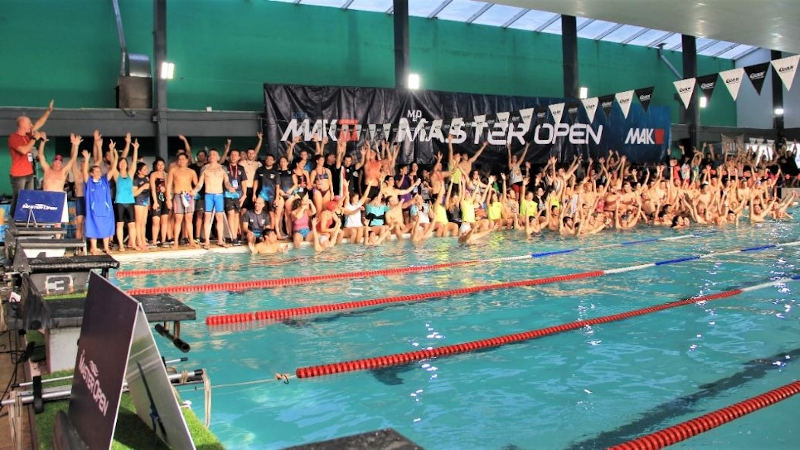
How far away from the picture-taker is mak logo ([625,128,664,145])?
18.6m

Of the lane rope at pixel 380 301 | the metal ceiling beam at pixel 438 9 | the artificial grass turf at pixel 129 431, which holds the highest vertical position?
the metal ceiling beam at pixel 438 9

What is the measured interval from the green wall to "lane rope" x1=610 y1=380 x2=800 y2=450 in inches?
528

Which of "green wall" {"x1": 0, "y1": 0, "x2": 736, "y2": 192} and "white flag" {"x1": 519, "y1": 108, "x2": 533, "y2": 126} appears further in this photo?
"white flag" {"x1": 519, "y1": 108, "x2": 533, "y2": 126}

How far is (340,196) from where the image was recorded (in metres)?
12.3

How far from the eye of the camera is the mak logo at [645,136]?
18617mm

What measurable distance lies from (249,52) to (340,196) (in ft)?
18.2

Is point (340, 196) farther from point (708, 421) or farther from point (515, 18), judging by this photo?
point (515, 18)

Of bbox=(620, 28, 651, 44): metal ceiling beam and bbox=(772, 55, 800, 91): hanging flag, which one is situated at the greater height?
bbox=(620, 28, 651, 44): metal ceiling beam

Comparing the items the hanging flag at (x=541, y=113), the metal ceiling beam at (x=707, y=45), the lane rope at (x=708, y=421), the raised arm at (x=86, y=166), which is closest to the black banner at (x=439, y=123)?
the hanging flag at (x=541, y=113)

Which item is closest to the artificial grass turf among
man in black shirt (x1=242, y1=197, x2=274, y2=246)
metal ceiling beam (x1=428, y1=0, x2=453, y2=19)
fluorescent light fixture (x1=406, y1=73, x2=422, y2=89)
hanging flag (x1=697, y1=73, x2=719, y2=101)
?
man in black shirt (x1=242, y1=197, x2=274, y2=246)

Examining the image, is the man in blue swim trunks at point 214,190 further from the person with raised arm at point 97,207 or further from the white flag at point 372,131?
the white flag at point 372,131

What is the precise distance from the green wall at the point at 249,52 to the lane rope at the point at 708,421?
13410 millimetres

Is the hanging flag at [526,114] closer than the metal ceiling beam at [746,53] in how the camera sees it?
Yes

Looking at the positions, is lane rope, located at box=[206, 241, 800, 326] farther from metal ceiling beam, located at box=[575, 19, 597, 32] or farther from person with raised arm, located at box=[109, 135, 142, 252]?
metal ceiling beam, located at box=[575, 19, 597, 32]
